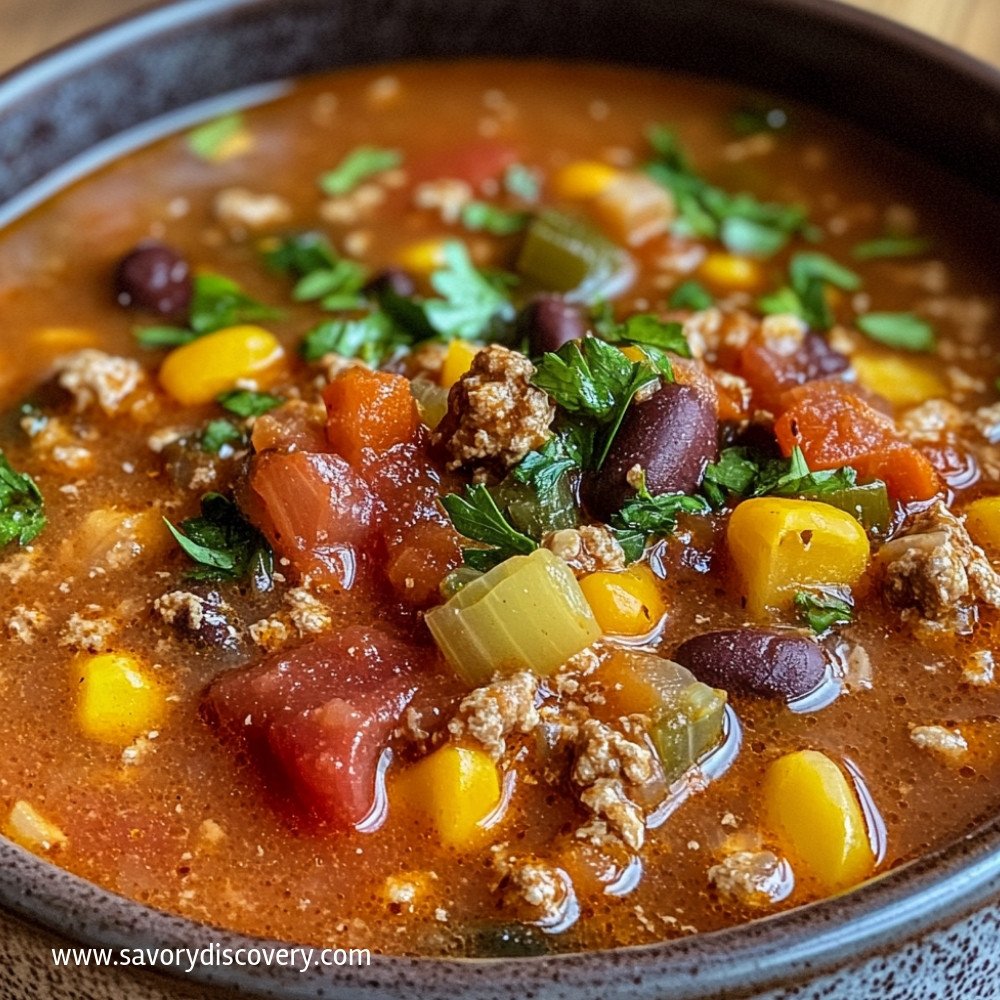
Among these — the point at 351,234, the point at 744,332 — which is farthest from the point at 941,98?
the point at 351,234

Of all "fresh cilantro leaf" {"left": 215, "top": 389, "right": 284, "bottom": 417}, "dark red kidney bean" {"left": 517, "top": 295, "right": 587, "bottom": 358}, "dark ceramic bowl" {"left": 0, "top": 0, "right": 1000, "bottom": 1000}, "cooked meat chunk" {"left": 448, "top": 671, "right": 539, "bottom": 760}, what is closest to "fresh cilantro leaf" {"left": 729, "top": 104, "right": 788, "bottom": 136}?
"dark ceramic bowl" {"left": 0, "top": 0, "right": 1000, "bottom": 1000}

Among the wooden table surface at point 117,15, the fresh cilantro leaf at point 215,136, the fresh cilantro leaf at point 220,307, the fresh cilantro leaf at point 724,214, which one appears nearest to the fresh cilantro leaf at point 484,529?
the fresh cilantro leaf at point 220,307

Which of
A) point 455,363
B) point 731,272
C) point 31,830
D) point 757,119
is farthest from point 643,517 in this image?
point 757,119

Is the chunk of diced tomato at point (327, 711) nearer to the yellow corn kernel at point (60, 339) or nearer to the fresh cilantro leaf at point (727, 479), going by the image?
the fresh cilantro leaf at point (727, 479)

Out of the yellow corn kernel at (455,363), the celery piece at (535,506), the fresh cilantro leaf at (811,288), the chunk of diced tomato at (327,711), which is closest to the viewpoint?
the chunk of diced tomato at (327,711)

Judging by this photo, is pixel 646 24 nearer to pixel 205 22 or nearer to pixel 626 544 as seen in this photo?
pixel 205 22

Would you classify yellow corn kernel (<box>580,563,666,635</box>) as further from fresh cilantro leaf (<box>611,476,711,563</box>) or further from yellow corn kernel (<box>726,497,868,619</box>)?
yellow corn kernel (<box>726,497,868,619</box>)

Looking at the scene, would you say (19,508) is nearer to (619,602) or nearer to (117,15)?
(619,602)
